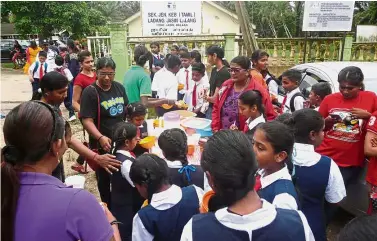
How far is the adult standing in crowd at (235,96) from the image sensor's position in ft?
11.2

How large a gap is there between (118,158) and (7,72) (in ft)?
59.6

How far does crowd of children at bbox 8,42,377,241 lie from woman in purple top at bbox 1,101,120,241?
41 centimetres

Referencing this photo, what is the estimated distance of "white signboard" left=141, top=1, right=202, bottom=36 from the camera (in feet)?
35.4

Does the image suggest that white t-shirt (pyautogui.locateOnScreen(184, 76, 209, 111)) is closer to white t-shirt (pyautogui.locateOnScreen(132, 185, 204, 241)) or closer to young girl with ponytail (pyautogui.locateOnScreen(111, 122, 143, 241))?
young girl with ponytail (pyautogui.locateOnScreen(111, 122, 143, 241))

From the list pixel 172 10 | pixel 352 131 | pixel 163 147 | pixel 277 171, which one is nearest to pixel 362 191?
pixel 352 131

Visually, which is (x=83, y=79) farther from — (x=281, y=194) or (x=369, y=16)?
(x=369, y=16)

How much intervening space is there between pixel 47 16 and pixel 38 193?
18896 mm

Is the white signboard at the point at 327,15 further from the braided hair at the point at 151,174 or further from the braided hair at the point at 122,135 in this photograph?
the braided hair at the point at 151,174

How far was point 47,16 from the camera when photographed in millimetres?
17594

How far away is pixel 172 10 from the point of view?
10828mm

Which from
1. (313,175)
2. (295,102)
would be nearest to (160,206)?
(313,175)

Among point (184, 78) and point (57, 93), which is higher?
point (57, 93)

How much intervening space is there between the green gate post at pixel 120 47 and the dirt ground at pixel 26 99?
199cm

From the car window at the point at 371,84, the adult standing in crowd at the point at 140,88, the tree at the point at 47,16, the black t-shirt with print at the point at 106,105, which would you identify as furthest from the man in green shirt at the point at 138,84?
the tree at the point at 47,16
